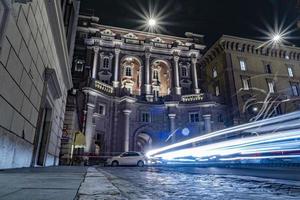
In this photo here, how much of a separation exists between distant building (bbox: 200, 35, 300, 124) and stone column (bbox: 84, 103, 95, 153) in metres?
20.4

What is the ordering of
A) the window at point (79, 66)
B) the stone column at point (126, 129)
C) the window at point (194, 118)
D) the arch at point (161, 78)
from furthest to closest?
the arch at point (161, 78) < the window at point (79, 66) < the window at point (194, 118) < the stone column at point (126, 129)

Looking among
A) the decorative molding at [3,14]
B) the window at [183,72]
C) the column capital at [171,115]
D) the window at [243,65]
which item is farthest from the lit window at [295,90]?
the decorative molding at [3,14]

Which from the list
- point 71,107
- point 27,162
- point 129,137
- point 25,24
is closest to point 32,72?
point 25,24

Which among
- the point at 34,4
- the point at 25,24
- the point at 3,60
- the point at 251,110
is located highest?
the point at 251,110

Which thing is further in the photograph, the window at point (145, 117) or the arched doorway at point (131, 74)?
the arched doorway at point (131, 74)

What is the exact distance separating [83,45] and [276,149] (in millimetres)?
36042

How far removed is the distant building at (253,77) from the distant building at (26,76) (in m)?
29.6

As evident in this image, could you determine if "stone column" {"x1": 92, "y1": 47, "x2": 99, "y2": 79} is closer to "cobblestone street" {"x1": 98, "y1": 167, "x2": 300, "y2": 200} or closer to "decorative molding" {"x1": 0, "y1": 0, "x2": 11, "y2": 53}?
"decorative molding" {"x1": 0, "y1": 0, "x2": 11, "y2": 53}

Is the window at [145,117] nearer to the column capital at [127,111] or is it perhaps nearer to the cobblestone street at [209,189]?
the column capital at [127,111]

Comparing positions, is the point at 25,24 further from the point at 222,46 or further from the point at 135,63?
the point at 222,46

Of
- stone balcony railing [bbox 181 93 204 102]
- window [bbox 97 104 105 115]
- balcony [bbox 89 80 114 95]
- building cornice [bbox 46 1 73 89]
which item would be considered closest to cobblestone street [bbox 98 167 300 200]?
building cornice [bbox 46 1 73 89]

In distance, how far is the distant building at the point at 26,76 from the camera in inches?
195

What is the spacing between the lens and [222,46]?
39.5m

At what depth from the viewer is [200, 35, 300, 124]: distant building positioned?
118ft
